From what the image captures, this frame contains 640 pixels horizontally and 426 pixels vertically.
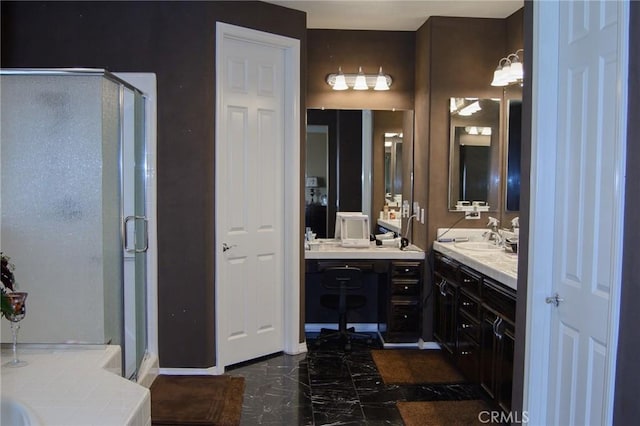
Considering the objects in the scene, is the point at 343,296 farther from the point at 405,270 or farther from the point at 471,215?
the point at 471,215

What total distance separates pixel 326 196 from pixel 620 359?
324 centimetres

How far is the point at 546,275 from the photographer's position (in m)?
2.18

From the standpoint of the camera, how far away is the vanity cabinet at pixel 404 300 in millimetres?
4367

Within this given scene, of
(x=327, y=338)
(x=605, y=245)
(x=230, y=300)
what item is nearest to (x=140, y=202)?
(x=230, y=300)

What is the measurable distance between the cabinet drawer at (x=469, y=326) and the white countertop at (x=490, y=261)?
1.13 feet

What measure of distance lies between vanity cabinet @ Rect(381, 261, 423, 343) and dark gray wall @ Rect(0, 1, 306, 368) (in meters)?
1.50

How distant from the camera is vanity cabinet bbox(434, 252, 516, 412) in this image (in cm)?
290

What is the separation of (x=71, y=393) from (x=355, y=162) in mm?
3307

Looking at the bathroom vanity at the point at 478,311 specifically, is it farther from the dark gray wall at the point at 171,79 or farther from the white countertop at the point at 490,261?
the dark gray wall at the point at 171,79

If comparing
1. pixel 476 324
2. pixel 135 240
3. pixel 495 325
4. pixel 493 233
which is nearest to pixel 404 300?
pixel 493 233

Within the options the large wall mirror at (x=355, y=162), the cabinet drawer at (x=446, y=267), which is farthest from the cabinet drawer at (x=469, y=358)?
the large wall mirror at (x=355, y=162)

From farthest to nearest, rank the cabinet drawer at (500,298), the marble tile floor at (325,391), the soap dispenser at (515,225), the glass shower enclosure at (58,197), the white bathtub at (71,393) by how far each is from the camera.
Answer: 1. the soap dispenser at (515,225)
2. the marble tile floor at (325,391)
3. the cabinet drawer at (500,298)
4. the glass shower enclosure at (58,197)
5. the white bathtub at (71,393)

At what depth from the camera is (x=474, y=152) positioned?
4371 mm

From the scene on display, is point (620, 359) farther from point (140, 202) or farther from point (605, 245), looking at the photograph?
point (140, 202)
